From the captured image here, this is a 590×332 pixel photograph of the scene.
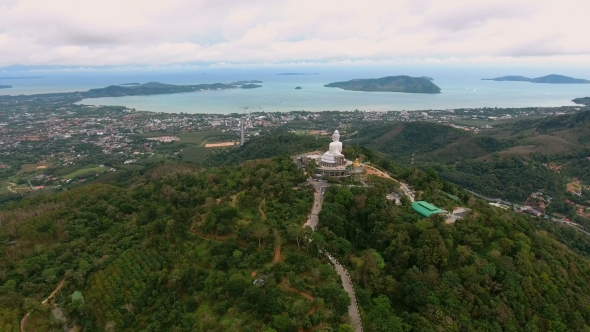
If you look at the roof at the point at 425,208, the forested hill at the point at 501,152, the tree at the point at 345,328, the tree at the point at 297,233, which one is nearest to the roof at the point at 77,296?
the tree at the point at 297,233

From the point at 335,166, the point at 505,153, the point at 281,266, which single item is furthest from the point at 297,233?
the point at 505,153

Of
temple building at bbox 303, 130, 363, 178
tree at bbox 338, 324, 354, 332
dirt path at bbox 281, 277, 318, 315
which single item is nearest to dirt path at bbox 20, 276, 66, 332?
dirt path at bbox 281, 277, 318, 315

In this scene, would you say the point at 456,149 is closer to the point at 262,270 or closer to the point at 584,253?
the point at 584,253

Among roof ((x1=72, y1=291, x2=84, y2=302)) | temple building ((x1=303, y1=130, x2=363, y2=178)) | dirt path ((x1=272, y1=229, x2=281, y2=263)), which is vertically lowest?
roof ((x1=72, y1=291, x2=84, y2=302))

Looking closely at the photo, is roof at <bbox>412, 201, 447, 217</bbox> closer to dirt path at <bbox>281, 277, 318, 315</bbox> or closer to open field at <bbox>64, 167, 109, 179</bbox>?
dirt path at <bbox>281, 277, 318, 315</bbox>

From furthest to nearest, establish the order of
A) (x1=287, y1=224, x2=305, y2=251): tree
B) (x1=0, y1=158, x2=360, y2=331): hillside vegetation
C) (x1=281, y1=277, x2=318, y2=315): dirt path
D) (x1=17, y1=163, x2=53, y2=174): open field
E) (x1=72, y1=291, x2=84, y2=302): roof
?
(x1=17, y1=163, x2=53, y2=174): open field
(x1=287, y1=224, x2=305, y2=251): tree
(x1=72, y1=291, x2=84, y2=302): roof
(x1=0, y1=158, x2=360, y2=331): hillside vegetation
(x1=281, y1=277, x2=318, y2=315): dirt path

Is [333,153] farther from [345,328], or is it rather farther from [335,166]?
[345,328]
